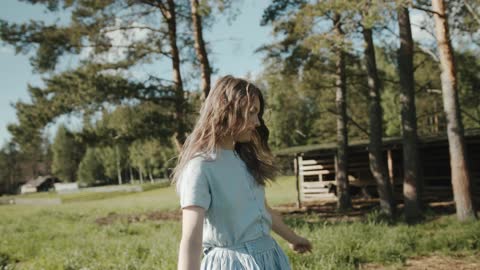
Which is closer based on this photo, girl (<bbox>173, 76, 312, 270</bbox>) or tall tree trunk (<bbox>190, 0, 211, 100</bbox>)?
girl (<bbox>173, 76, 312, 270</bbox>)

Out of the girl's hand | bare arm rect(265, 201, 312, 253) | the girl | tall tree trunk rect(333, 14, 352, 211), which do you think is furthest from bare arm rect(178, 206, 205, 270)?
tall tree trunk rect(333, 14, 352, 211)

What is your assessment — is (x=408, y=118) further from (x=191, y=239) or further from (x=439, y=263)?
(x=191, y=239)

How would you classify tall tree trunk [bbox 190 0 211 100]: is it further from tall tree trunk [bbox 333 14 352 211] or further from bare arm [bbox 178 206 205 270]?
bare arm [bbox 178 206 205 270]

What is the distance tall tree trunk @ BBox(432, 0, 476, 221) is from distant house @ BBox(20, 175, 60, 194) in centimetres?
9139

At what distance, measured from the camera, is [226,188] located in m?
1.99

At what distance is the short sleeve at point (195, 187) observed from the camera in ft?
6.09

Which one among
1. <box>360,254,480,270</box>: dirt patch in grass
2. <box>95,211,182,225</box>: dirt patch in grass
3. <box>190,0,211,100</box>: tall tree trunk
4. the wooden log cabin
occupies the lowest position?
<box>95,211,182,225</box>: dirt patch in grass

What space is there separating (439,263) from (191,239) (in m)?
5.86

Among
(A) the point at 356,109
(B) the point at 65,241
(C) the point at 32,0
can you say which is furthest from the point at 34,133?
(A) the point at 356,109

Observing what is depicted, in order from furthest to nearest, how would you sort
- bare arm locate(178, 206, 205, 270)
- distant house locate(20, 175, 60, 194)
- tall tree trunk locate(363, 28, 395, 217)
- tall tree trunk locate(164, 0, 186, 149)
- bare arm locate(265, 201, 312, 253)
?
distant house locate(20, 175, 60, 194) < tall tree trunk locate(164, 0, 186, 149) < tall tree trunk locate(363, 28, 395, 217) < bare arm locate(265, 201, 312, 253) < bare arm locate(178, 206, 205, 270)

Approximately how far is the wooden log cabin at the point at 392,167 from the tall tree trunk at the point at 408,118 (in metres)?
3.54

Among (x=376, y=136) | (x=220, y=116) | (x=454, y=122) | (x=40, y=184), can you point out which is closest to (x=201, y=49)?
(x=376, y=136)

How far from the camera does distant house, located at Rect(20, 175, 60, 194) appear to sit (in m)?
89.5

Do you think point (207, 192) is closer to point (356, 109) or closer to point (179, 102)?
point (179, 102)
